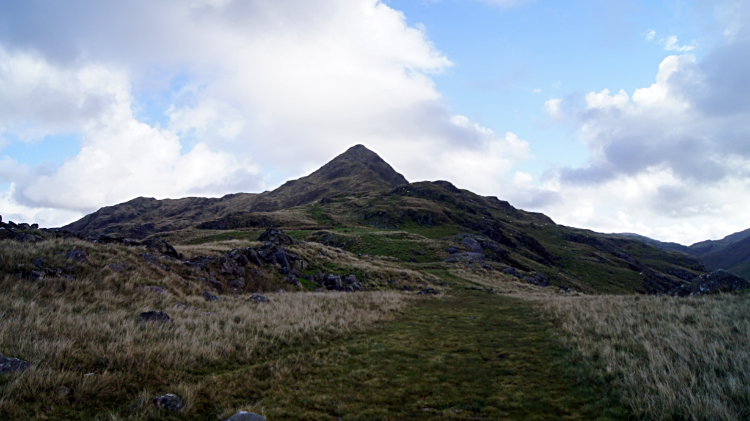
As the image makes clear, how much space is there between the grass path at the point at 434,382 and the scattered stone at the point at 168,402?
1.63 meters

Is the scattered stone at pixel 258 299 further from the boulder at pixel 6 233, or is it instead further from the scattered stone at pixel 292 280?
the boulder at pixel 6 233

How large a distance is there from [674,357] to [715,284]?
53.1ft

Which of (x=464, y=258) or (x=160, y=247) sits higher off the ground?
(x=160, y=247)

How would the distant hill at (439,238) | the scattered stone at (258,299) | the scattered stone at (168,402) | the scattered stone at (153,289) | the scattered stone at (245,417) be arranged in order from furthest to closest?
the distant hill at (439,238)
the scattered stone at (258,299)
the scattered stone at (153,289)
the scattered stone at (168,402)
the scattered stone at (245,417)

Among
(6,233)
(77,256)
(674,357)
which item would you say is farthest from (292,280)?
(674,357)

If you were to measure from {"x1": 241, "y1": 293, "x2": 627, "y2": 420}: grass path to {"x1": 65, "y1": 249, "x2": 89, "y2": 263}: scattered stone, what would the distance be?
45.2 ft

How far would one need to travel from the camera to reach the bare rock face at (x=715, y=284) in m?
18.2

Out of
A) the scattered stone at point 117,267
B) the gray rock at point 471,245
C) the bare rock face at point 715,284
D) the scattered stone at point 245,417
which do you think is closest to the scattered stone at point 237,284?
the scattered stone at point 117,267

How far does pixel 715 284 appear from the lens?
18828mm

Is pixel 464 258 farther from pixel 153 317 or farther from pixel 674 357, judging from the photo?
pixel 153 317

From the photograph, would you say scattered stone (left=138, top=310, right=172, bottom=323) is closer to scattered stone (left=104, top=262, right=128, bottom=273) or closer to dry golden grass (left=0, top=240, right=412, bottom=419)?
dry golden grass (left=0, top=240, right=412, bottom=419)

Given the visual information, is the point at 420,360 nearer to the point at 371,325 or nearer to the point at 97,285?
the point at 371,325

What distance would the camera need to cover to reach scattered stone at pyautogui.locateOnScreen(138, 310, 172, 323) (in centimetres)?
1147

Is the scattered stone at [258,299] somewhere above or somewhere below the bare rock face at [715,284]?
below
